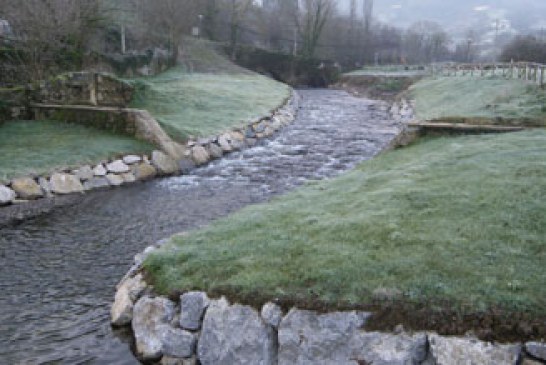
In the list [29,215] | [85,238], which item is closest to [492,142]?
[85,238]

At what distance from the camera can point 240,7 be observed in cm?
5778

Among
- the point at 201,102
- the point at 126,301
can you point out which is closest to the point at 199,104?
the point at 201,102

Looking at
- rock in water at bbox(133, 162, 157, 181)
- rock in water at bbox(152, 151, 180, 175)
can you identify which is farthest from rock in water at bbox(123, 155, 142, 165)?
rock in water at bbox(152, 151, 180, 175)

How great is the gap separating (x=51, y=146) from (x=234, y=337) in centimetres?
1330

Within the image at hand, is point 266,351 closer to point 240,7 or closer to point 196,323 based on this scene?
point 196,323

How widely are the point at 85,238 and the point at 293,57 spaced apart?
51373 millimetres

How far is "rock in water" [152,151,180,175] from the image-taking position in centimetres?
1780

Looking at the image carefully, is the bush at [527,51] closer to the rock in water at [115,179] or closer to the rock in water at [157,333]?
the rock in water at [115,179]

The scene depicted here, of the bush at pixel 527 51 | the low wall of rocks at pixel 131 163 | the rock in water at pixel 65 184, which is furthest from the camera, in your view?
the bush at pixel 527 51

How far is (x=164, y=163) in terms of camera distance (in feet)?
59.1

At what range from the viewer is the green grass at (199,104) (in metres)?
22.2

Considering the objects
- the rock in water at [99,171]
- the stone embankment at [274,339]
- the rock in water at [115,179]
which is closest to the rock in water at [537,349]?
the stone embankment at [274,339]

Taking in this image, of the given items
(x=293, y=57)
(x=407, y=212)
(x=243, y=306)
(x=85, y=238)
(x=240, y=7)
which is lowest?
(x=85, y=238)

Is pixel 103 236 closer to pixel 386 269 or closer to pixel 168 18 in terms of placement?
pixel 386 269
